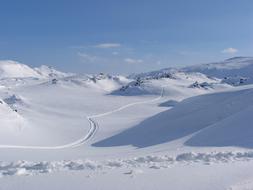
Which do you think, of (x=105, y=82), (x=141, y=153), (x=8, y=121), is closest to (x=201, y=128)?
(x=141, y=153)

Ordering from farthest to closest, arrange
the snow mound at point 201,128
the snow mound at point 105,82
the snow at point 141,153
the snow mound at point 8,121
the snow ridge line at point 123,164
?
the snow mound at point 105,82 → the snow mound at point 8,121 → the snow mound at point 201,128 → the snow ridge line at point 123,164 → the snow at point 141,153

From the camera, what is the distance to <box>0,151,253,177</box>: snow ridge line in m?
9.80

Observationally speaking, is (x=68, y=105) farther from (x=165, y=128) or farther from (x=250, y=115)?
(x=250, y=115)

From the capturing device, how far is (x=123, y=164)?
10531 mm

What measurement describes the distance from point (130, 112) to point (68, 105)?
18.0m

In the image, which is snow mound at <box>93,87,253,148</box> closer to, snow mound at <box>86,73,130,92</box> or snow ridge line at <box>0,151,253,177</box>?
snow ridge line at <box>0,151,253,177</box>

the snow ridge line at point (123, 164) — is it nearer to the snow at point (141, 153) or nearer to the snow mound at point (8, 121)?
the snow at point (141, 153)

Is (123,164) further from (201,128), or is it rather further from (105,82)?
(105,82)

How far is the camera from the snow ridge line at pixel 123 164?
9797mm

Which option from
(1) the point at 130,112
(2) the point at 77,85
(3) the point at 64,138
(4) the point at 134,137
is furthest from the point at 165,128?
(2) the point at 77,85

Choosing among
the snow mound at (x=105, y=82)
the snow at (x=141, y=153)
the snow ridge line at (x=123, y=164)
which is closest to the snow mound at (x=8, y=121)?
the snow at (x=141, y=153)

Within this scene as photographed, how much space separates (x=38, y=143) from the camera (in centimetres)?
3138

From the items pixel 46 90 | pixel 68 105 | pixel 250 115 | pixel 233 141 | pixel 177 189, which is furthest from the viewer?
pixel 46 90

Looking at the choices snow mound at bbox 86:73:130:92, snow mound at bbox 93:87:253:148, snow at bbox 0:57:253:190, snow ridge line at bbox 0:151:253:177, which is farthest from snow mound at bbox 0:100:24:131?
snow mound at bbox 86:73:130:92
